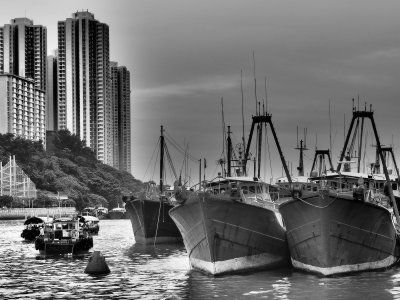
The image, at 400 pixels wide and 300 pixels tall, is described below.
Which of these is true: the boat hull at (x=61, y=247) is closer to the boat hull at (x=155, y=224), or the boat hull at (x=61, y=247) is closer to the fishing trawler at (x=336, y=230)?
the boat hull at (x=155, y=224)

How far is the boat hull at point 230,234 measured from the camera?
47.9 metres

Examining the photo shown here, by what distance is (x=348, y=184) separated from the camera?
188ft

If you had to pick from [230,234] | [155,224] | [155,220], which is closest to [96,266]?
[230,234]

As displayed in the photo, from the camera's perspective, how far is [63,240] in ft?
231

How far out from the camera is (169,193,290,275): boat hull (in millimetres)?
47938

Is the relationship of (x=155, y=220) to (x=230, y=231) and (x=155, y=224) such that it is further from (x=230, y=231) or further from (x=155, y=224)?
(x=230, y=231)

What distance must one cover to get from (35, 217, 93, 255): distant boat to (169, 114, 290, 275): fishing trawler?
65.1ft

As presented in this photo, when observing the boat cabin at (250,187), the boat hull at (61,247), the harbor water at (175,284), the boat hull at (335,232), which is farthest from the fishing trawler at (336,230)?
the boat hull at (61,247)

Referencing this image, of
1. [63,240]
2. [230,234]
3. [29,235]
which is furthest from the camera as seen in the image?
[29,235]

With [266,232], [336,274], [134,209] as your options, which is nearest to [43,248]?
[134,209]

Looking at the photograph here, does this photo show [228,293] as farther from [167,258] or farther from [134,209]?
[134,209]

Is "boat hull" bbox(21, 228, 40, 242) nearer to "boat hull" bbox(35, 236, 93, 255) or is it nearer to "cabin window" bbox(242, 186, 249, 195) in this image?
"boat hull" bbox(35, 236, 93, 255)

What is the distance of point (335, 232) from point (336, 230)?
13 cm

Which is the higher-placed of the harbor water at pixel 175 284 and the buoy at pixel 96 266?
the buoy at pixel 96 266
